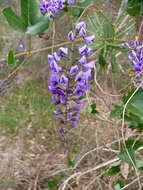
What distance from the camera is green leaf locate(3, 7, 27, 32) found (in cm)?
68

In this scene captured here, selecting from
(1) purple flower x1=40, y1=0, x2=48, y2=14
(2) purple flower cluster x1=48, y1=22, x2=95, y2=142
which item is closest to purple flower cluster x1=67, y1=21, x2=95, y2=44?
(2) purple flower cluster x1=48, y1=22, x2=95, y2=142

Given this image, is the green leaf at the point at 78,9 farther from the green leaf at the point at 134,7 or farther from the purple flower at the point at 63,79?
the purple flower at the point at 63,79

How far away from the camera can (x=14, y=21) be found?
0.70 metres

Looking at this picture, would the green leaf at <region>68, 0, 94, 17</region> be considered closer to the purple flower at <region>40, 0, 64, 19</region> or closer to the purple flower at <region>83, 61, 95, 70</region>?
the purple flower at <region>40, 0, 64, 19</region>

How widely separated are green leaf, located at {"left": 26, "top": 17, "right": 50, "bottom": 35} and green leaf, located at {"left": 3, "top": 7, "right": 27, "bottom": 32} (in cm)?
2

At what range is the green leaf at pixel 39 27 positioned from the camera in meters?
0.69

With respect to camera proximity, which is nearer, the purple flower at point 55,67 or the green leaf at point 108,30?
the purple flower at point 55,67

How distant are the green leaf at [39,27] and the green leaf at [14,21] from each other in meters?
0.02

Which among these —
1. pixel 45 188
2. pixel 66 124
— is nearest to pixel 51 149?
pixel 45 188

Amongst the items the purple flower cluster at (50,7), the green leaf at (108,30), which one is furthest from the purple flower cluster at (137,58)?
the purple flower cluster at (50,7)

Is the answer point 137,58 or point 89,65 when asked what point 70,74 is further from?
point 137,58

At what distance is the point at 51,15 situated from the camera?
76cm

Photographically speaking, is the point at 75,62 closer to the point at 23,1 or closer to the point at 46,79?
the point at 23,1

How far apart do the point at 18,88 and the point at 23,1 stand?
2.24 m
